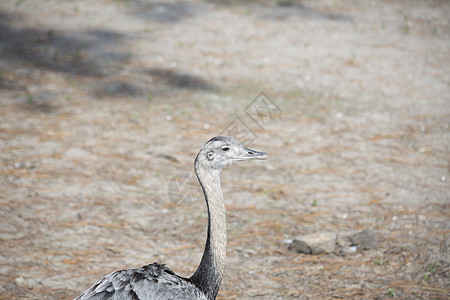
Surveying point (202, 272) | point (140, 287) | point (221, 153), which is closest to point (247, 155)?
point (221, 153)

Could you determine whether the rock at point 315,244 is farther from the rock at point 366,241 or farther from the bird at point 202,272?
the bird at point 202,272

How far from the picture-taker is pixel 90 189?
5.32 m

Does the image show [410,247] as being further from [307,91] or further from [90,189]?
[307,91]

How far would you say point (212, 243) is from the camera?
3.37m

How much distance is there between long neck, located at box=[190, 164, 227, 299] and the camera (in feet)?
10.9

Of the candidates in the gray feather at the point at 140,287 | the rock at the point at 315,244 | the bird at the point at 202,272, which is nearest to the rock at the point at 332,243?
the rock at the point at 315,244

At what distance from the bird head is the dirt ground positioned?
4.02 ft

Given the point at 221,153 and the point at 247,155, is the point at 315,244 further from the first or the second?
the point at 221,153

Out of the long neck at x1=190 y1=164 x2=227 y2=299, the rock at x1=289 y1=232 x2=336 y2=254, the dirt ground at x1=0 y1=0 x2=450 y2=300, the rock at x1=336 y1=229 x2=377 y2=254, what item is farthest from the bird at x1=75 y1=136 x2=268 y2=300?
the rock at x1=336 y1=229 x2=377 y2=254

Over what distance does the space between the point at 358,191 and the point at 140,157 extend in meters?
2.47

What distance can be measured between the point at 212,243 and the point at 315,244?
1468 millimetres

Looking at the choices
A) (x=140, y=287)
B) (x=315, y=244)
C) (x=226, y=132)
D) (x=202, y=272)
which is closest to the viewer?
(x=140, y=287)

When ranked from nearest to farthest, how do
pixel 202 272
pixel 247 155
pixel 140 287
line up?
pixel 140 287 → pixel 202 272 → pixel 247 155

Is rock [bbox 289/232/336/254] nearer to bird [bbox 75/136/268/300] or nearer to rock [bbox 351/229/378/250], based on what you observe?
rock [bbox 351/229/378/250]
